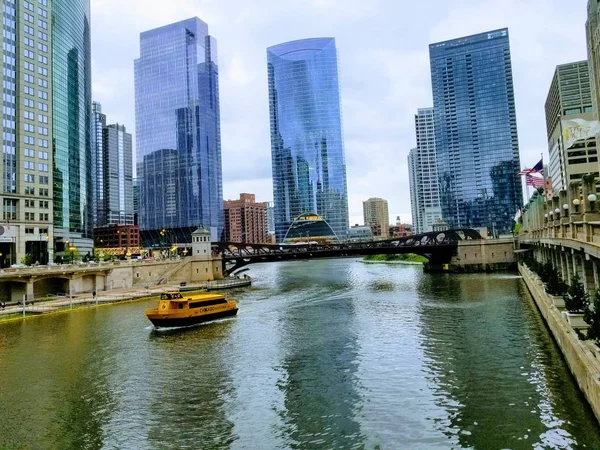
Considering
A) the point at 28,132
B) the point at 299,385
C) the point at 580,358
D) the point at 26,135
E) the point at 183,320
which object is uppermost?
the point at 28,132

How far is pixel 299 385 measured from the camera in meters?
32.7

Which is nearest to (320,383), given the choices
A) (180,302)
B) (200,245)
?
(180,302)

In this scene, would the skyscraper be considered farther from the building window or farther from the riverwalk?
the riverwalk

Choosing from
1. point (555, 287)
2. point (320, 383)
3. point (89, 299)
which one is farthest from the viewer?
point (89, 299)

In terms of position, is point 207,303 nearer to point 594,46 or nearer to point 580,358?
point 580,358

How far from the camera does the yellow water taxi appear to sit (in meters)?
56.7

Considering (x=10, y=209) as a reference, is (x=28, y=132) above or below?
above

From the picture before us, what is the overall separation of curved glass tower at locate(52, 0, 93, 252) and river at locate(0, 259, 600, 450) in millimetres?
102972

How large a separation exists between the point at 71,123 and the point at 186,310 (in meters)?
121

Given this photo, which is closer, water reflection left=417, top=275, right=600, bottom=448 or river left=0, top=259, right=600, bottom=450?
water reflection left=417, top=275, right=600, bottom=448

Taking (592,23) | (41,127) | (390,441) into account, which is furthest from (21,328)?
(592,23)

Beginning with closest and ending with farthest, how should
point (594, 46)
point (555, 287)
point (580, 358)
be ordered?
point (580, 358), point (555, 287), point (594, 46)

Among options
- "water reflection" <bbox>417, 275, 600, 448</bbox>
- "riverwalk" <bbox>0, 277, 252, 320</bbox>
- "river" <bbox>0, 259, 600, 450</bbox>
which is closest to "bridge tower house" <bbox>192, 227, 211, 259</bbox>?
→ "riverwalk" <bbox>0, 277, 252, 320</bbox>

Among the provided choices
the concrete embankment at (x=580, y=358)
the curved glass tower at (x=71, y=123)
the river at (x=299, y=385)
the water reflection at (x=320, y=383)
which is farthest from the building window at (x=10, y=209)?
the concrete embankment at (x=580, y=358)
